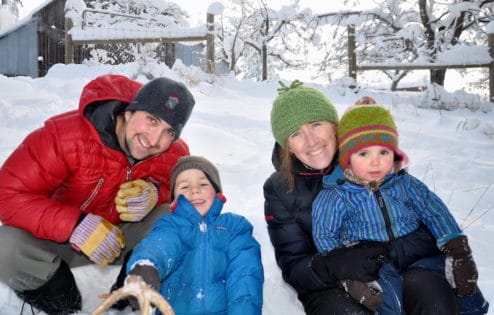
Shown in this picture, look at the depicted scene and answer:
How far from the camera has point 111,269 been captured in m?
2.49

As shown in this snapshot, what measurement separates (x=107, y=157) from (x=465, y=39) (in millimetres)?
12616

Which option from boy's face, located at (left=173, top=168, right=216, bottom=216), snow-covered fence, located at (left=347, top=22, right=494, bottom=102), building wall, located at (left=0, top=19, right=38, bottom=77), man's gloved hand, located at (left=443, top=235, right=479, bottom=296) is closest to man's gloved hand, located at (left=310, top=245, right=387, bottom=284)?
man's gloved hand, located at (left=443, top=235, right=479, bottom=296)

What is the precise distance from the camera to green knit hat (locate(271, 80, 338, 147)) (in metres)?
2.04

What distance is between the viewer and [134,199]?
85.4 inches

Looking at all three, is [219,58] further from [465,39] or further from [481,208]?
[481,208]

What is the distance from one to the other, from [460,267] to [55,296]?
1729 millimetres

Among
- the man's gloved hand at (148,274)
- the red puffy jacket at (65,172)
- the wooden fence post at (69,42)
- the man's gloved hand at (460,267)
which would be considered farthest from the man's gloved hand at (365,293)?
the wooden fence post at (69,42)

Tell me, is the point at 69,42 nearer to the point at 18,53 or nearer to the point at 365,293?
the point at 365,293

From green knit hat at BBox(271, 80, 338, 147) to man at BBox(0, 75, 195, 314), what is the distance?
0.46 metres

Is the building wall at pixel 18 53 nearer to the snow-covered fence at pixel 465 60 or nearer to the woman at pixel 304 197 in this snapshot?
the snow-covered fence at pixel 465 60

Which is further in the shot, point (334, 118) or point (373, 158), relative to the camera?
point (334, 118)

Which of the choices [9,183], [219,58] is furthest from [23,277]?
[219,58]

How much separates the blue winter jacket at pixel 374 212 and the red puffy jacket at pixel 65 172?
94 centimetres

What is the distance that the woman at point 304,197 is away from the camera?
1.73 m
